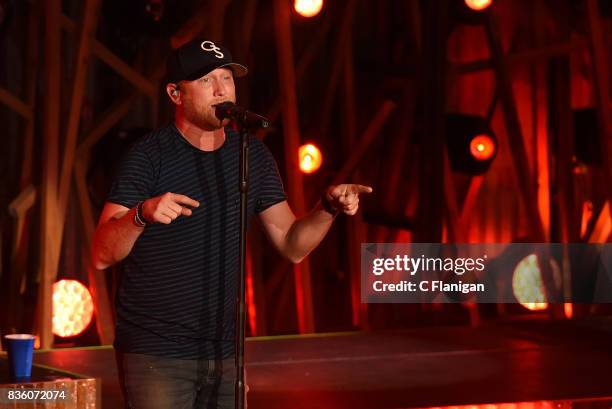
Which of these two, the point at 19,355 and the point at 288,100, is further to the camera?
the point at 288,100

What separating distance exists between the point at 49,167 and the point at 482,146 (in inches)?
94.4

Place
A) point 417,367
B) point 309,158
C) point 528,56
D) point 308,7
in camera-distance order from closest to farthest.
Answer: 1. point 417,367
2. point 308,7
3. point 309,158
4. point 528,56

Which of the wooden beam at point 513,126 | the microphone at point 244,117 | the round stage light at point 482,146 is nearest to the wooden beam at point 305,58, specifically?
the wooden beam at point 513,126

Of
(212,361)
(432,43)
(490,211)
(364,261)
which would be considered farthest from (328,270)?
(212,361)

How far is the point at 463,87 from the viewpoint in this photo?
6.88 m

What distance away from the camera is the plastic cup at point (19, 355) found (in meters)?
2.98

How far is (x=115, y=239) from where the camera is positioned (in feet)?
7.04

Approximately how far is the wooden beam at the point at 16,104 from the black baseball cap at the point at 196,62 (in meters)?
3.13

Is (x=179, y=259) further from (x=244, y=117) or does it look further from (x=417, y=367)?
(x=417, y=367)

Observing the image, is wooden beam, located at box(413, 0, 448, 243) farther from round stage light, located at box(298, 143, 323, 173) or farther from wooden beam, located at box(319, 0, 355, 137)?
round stage light, located at box(298, 143, 323, 173)

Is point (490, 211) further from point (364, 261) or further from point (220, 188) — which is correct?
point (220, 188)

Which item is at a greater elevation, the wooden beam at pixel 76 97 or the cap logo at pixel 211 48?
the wooden beam at pixel 76 97

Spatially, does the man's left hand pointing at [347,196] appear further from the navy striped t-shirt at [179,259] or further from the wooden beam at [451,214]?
the wooden beam at [451,214]

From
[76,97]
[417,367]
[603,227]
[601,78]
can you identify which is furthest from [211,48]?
[603,227]
